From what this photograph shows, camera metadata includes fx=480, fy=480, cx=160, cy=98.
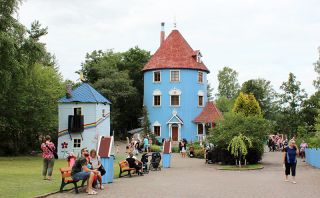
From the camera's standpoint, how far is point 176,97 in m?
58.5

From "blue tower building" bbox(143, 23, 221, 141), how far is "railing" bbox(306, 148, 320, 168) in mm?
25476

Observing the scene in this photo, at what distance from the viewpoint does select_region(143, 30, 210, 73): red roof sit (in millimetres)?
58219

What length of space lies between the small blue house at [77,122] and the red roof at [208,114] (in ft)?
65.6

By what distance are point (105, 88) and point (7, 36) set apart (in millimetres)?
29458

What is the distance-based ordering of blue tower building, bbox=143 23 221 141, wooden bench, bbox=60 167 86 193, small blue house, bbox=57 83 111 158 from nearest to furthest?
wooden bench, bbox=60 167 86 193 → small blue house, bbox=57 83 111 158 → blue tower building, bbox=143 23 221 141

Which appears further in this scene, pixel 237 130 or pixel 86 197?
pixel 237 130

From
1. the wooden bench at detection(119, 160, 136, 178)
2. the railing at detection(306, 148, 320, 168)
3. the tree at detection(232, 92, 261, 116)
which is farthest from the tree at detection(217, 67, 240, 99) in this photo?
the wooden bench at detection(119, 160, 136, 178)

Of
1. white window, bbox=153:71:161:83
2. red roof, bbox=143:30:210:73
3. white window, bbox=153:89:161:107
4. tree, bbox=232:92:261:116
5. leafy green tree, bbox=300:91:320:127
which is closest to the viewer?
tree, bbox=232:92:261:116

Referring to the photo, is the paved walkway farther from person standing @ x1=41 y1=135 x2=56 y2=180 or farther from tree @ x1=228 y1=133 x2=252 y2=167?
tree @ x1=228 y1=133 x2=252 y2=167

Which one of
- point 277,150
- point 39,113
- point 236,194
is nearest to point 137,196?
point 236,194

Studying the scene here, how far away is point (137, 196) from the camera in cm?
1505

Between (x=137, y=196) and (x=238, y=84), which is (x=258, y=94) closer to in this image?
(x=238, y=84)

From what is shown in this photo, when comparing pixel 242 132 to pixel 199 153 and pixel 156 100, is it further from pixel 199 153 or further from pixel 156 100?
pixel 156 100

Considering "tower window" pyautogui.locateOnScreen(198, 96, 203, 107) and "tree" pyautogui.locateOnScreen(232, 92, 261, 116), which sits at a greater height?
"tower window" pyautogui.locateOnScreen(198, 96, 203, 107)
